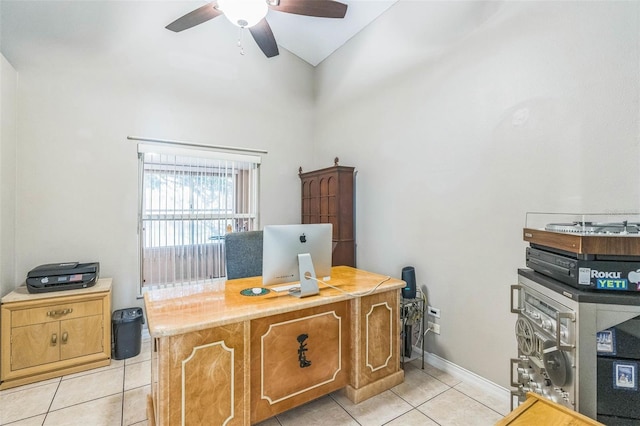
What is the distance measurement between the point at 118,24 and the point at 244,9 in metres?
2.09

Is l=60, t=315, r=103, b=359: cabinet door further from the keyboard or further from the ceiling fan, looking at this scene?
the ceiling fan

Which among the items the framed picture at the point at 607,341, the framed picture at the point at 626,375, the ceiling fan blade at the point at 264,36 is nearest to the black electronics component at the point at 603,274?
the framed picture at the point at 607,341

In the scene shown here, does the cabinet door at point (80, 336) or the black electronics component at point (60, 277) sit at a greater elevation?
the black electronics component at point (60, 277)

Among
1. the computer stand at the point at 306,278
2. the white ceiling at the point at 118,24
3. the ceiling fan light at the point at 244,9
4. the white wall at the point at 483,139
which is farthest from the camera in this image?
Answer: the white ceiling at the point at 118,24

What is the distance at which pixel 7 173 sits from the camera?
8.29ft

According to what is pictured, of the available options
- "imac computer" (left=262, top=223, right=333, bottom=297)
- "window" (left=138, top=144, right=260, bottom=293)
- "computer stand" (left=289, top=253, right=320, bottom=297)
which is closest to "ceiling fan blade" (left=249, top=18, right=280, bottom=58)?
"window" (left=138, top=144, right=260, bottom=293)

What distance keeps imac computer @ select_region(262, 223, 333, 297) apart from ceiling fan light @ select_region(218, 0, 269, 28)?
1414 millimetres

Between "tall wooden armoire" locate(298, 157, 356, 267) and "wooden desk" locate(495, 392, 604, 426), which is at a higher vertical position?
"tall wooden armoire" locate(298, 157, 356, 267)

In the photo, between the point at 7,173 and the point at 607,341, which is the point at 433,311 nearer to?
the point at 607,341

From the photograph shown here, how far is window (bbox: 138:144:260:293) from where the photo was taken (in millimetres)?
3270

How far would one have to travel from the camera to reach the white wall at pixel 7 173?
95.8 inches

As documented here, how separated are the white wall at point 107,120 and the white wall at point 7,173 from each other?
7cm

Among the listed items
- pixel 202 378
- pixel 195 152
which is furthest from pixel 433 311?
pixel 195 152

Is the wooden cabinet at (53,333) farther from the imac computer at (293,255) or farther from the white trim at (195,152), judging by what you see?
the imac computer at (293,255)
